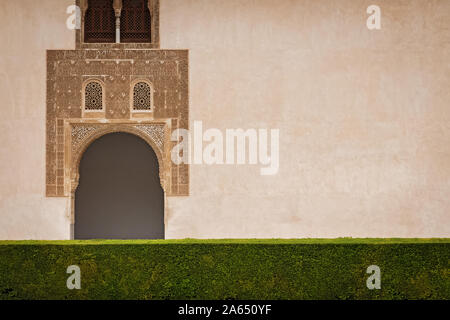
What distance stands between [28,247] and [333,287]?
285 cm

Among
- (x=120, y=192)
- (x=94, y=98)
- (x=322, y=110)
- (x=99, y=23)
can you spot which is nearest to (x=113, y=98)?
(x=94, y=98)

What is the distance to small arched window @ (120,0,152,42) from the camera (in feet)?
23.2

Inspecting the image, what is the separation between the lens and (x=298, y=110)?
6883mm

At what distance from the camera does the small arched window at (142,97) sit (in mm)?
6938

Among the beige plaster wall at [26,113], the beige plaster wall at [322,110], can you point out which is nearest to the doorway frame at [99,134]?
the beige plaster wall at [26,113]

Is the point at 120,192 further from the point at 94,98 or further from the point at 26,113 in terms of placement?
the point at 26,113

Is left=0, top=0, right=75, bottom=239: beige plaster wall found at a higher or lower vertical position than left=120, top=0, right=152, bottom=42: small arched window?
lower

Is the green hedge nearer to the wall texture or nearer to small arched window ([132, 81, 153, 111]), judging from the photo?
the wall texture

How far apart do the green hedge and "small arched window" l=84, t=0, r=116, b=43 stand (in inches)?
133

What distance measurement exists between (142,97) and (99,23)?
122cm

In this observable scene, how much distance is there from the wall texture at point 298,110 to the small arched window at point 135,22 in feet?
1.00

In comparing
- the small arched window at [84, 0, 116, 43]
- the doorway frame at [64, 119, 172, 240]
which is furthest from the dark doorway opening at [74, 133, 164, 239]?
the small arched window at [84, 0, 116, 43]

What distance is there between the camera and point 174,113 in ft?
22.6
